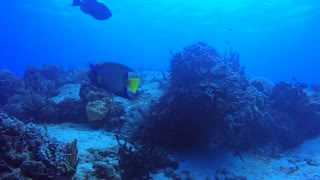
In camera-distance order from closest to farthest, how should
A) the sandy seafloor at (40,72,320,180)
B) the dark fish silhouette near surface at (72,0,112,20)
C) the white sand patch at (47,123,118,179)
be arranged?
the white sand patch at (47,123,118,179) → the sandy seafloor at (40,72,320,180) → the dark fish silhouette near surface at (72,0,112,20)

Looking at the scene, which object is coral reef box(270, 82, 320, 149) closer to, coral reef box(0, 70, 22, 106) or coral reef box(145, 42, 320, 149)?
coral reef box(145, 42, 320, 149)

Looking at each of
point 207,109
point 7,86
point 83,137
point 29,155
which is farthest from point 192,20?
point 29,155

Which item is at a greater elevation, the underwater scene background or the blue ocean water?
the blue ocean water

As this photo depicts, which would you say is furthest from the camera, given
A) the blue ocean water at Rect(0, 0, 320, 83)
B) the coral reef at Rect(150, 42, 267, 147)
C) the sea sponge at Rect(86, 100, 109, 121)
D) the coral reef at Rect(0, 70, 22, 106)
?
the blue ocean water at Rect(0, 0, 320, 83)

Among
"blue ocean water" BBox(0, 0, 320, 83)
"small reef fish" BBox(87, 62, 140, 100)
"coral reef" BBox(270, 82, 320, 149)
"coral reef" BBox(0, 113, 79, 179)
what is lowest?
"coral reef" BBox(0, 113, 79, 179)

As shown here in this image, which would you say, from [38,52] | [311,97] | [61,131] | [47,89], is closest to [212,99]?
[61,131]

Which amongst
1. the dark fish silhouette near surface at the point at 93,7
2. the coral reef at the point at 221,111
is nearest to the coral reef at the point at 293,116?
the coral reef at the point at 221,111

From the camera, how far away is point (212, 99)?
250 inches

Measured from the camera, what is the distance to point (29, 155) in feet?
11.7

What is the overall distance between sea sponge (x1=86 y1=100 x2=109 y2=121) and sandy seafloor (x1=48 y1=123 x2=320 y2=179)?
386 millimetres

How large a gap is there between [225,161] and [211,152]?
44 cm

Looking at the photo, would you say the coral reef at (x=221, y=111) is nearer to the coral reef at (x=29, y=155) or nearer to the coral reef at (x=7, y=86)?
the coral reef at (x=29, y=155)

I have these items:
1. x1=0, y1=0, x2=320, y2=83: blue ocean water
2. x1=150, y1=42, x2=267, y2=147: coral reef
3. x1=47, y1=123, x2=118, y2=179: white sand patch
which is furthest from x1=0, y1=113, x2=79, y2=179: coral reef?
x1=0, y1=0, x2=320, y2=83: blue ocean water

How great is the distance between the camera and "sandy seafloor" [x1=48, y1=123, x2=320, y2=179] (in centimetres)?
616
